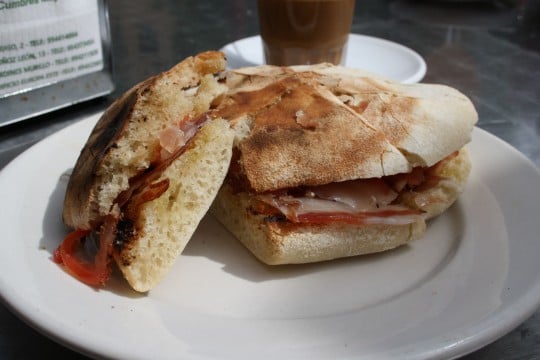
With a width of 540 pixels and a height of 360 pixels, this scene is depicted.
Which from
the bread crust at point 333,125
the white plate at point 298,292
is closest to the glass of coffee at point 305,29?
the bread crust at point 333,125

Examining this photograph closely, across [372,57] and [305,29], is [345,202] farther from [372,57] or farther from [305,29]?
[372,57]

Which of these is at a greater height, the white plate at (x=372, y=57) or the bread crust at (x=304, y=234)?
the white plate at (x=372, y=57)

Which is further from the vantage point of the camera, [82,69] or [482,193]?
[82,69]

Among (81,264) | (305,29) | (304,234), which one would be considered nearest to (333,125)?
(304,234)

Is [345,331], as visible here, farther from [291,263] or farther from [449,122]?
[449,122]

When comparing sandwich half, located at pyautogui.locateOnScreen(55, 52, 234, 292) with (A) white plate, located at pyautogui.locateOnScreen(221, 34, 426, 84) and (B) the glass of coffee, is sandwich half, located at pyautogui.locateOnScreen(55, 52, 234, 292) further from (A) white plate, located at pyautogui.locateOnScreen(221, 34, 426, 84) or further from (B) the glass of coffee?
(A) white plate, located at pyautogui.locateOnScreen(221, 34, 426, 84)

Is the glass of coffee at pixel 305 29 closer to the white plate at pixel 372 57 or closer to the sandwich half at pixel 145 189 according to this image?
the white plate at pixel 372 57

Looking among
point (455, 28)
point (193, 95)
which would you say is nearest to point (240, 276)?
point (193, 95)
